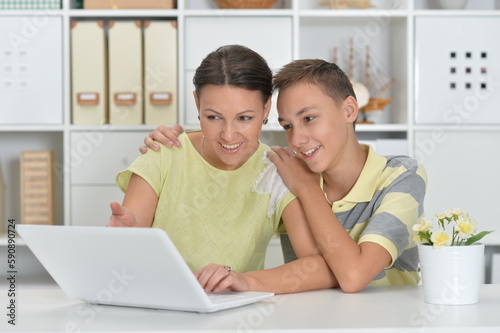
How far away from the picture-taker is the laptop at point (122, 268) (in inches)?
39.6

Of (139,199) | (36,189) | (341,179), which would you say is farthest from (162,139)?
(36,189)

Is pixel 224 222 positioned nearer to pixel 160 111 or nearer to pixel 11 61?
pixel 160 111

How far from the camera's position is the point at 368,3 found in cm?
295

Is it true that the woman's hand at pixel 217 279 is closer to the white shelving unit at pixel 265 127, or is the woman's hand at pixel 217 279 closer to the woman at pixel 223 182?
the woman at pixel 223 182

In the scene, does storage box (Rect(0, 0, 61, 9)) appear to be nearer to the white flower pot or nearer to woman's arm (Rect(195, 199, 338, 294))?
woman's arm (Rect(195, 199, 338, 294))

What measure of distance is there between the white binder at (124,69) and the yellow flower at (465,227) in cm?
183

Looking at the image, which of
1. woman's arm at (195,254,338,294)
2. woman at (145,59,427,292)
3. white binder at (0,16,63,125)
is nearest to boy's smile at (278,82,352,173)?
woman at (145,59,427,292)

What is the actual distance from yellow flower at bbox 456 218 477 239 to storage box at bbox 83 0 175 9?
6.32ft

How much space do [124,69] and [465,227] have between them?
6.24ft

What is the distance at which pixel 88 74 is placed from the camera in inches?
110

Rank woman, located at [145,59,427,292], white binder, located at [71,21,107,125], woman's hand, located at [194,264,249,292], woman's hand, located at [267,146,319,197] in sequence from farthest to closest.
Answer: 1. white binder, located at [71,21,107,125]
2. woman's hand, located at [267,146,319,197]
3. woman, located at [145,59,427,292]
4. woman's hand, located at [194,264,249,292]

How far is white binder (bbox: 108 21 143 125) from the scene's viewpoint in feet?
9.18

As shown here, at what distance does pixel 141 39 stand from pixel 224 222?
1.39 meters

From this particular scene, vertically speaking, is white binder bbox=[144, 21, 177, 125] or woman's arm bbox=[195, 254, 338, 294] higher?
white binder bbox=[144, 21, 177, 125]
